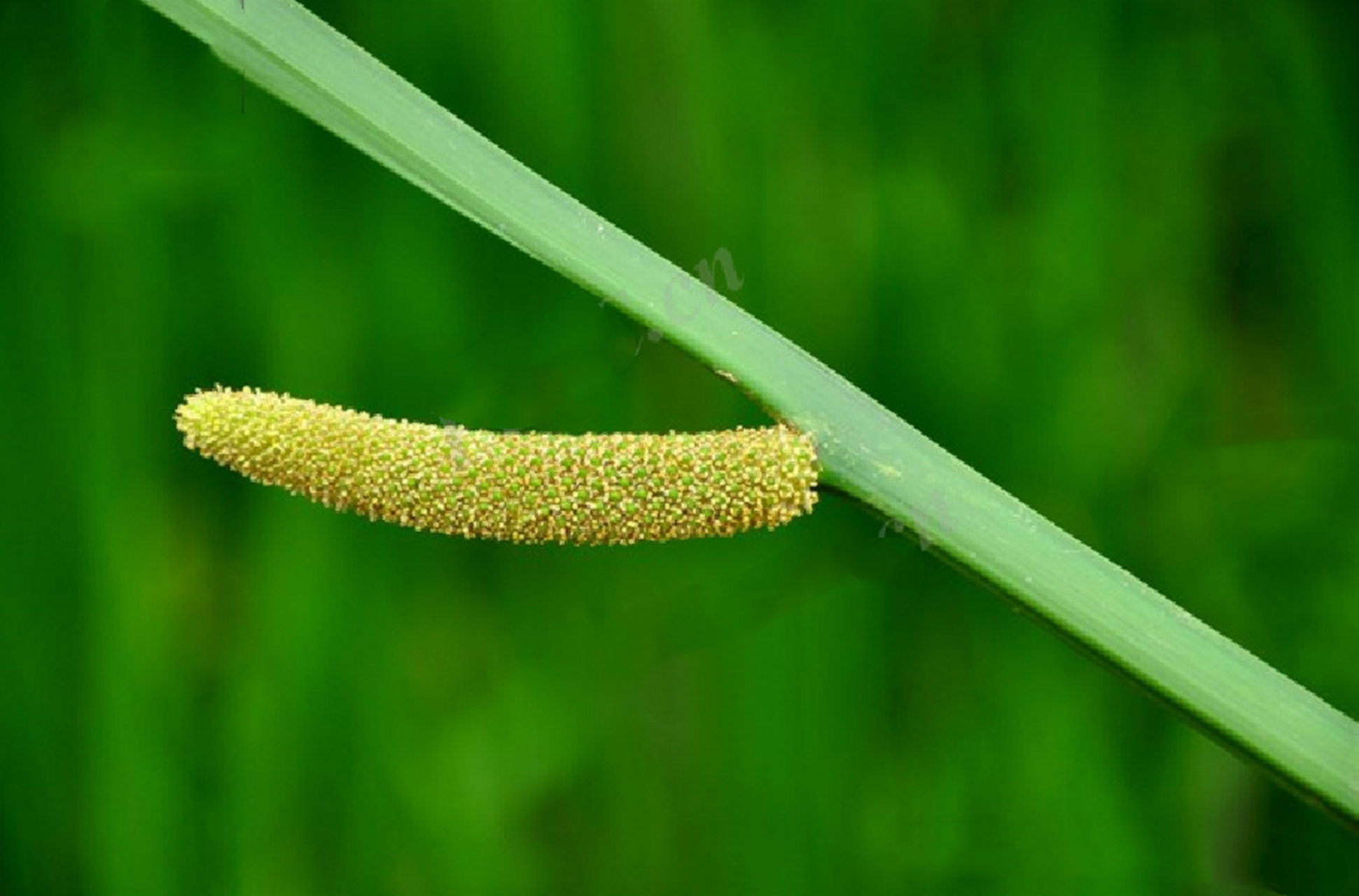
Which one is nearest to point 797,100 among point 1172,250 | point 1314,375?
point 1172,250

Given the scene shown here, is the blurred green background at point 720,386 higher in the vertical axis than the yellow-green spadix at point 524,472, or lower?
higher

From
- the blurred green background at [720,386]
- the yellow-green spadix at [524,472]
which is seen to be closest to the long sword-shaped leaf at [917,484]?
the yellow-green spadix at [524,472]

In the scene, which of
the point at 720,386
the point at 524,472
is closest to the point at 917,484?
the point at 524,472

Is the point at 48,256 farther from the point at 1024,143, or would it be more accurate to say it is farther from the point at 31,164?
the point at 1024,143

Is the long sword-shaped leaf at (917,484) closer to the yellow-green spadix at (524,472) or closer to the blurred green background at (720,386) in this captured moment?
the yellow-green spadix at (524,472)

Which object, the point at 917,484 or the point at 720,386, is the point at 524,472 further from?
the point at 720,386

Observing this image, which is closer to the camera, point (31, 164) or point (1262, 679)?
point (1262, 679)
